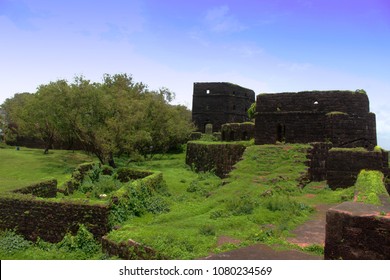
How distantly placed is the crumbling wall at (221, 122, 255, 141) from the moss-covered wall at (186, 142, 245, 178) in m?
4.79

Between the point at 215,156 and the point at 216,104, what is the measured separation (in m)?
20.2

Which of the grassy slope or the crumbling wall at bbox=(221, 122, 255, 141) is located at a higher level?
the crumbling wall at bbox=(221, 122, 255, 141)

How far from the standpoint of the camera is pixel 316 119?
18984mm

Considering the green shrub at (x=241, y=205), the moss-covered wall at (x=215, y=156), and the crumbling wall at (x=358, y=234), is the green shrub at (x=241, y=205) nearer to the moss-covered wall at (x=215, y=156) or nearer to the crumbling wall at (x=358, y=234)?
the crumbling wall at (x=358, y=234)

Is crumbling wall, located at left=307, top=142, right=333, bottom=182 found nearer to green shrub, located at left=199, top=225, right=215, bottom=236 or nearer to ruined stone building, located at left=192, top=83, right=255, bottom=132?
green shrub, located at left=199, top=225, right=215, bottom=236

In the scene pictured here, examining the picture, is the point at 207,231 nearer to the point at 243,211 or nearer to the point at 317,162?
the point at 243,211

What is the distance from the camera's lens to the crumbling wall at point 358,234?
5.13 meters

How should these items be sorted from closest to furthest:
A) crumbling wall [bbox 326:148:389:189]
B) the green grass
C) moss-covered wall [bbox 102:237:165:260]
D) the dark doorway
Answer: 1. moss-covered wall [bbox 102:237:165:260]
2. crumbling wall [bbox 326:148:389:189]
3. the dark doorway
4. the green grass

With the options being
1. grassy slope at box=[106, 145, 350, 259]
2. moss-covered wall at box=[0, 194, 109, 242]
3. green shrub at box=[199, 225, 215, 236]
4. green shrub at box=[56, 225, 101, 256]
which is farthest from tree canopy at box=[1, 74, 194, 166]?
green shrub at box=[199, 225, 215, 236]

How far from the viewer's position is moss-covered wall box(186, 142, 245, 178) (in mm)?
20647

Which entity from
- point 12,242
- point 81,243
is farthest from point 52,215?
point 81,243

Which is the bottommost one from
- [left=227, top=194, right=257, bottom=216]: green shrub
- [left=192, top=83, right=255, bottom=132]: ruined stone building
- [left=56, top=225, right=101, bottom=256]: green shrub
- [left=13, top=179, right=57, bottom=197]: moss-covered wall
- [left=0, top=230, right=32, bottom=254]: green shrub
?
[left=0, top=230, right=32, bottom=254]: green shrub

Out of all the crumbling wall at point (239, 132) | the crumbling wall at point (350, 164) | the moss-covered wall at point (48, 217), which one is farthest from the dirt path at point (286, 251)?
the crumbling wall at point (239, 132)

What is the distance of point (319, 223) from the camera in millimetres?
8719
